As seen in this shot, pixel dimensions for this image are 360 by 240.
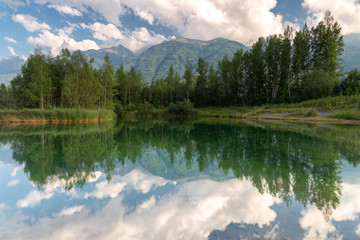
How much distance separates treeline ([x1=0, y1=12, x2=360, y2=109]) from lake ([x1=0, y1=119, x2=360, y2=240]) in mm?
30182

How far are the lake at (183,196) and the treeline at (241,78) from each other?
30.2 meters

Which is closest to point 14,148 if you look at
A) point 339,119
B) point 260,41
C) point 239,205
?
point 239,205

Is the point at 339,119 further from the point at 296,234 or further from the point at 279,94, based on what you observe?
the point at 296,234

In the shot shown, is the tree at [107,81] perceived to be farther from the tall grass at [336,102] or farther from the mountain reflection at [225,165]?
the tall grass at [336,102]

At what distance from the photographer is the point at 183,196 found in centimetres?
502

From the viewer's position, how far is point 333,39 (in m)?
39.0

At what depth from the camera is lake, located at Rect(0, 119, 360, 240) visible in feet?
11.5

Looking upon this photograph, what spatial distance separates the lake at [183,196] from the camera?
3498 millimetres

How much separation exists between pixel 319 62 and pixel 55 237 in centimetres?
5008

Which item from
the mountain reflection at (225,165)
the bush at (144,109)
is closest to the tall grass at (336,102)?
the mountain reflection at (225,165)

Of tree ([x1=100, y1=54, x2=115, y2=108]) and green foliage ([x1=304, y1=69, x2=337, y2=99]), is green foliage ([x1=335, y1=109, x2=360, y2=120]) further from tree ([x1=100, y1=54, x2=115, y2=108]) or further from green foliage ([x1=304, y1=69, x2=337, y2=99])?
tree ([x1=100, y1=54, x2=115, y2=108])

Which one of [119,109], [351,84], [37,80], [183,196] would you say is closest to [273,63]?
[351,84]

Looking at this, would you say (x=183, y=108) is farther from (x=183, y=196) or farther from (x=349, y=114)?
(x=183, y=196)

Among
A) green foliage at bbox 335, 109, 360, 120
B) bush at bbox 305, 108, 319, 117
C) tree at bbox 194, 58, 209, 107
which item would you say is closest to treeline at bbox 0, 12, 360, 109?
tree at bbox 194, 58, 209, 107
